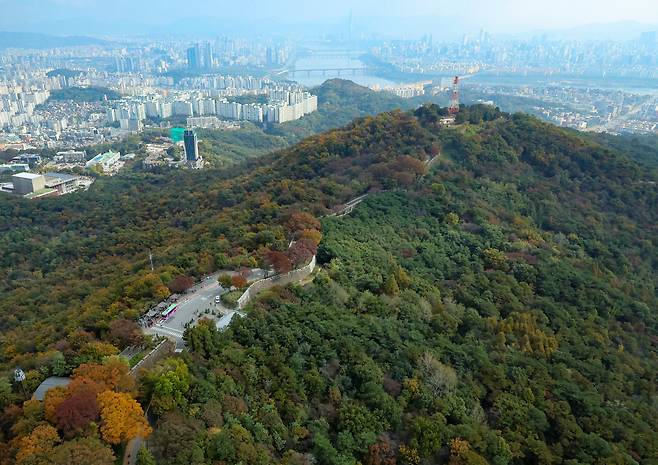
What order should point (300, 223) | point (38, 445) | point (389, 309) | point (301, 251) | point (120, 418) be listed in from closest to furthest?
point (38, 445)
point (120, 418)
point (389, 309)
point (301, 251)
point (300, 223)

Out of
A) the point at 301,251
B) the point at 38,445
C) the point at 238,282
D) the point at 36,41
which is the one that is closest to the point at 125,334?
the point at 238,282

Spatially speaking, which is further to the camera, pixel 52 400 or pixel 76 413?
pixel 52 400

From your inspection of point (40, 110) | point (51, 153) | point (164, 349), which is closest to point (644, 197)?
point (164, 349)

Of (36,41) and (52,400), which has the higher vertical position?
(36,41)

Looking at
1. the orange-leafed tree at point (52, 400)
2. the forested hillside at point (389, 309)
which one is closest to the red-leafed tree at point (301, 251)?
the forested hillside at point (389, 309)

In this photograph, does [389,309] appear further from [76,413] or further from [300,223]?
[76,413]

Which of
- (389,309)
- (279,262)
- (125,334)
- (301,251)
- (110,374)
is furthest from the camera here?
(301,251)

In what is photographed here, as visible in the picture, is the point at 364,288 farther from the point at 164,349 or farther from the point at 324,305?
the point at 164,349
